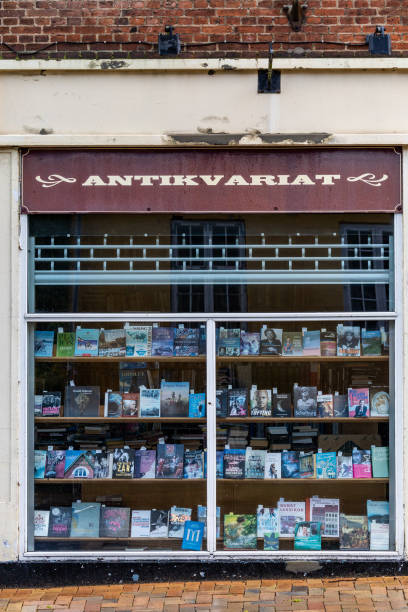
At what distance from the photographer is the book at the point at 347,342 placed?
727cm

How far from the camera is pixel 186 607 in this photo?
6.57 metres

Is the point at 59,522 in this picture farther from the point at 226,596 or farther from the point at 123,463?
the point at 226,596

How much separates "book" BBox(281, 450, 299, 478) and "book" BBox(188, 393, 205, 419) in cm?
88

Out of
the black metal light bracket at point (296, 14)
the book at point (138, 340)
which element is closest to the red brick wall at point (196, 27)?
the black metal light bracket at point (296, 14)

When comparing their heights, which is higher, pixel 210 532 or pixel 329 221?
pixel 329 221

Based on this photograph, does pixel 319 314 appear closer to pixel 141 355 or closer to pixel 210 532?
pixel 141 355

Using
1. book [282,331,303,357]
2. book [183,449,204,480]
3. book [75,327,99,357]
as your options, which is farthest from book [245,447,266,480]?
book [75,327,99,357]

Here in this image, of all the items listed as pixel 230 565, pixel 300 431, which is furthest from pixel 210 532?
pixel 300 431

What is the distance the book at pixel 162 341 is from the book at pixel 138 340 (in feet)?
0.15

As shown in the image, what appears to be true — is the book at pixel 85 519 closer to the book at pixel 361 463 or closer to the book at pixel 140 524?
the book at pixel 140 524

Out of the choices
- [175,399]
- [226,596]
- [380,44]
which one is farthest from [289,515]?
[380,44]

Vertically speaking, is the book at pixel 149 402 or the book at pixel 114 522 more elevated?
the book at pixel 149 402

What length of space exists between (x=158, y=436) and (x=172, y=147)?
267cm

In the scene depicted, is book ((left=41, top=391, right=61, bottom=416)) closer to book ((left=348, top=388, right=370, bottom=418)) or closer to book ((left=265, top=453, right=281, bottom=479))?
book ((left=265, top=453, right=281, bottom=479))
